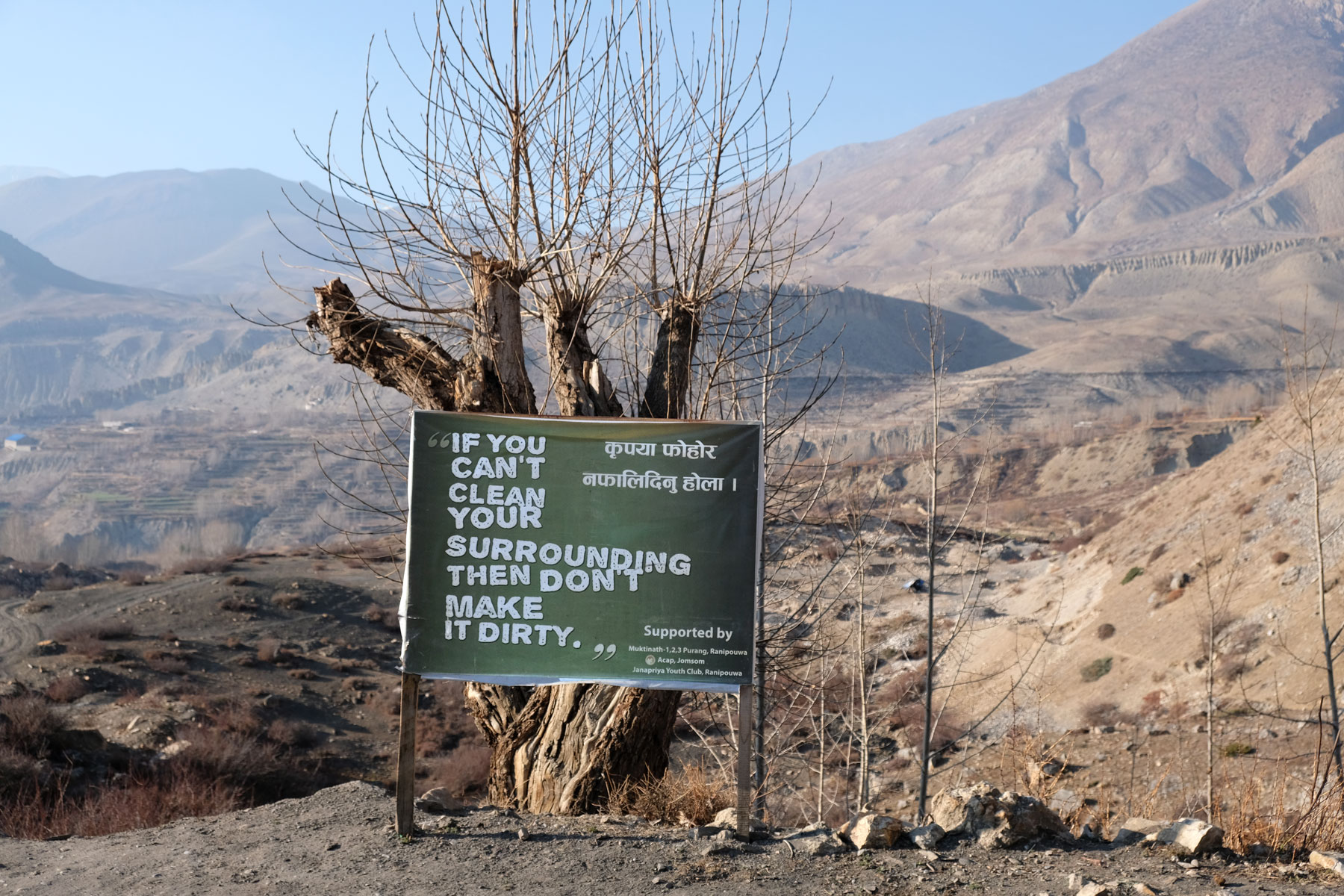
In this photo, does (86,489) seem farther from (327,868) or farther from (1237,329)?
(1237,329)

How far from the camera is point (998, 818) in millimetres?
5477

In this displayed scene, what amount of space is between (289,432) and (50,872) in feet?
402

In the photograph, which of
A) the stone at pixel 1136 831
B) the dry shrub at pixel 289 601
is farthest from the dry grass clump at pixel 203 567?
the stone at pixel 1136 831

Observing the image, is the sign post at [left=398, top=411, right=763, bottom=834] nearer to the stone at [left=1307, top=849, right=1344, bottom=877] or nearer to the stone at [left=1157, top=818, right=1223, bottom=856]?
the stone at [left=1157, top=818, right=1223, bottom=856]

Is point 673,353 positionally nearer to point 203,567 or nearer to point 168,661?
point 168,661

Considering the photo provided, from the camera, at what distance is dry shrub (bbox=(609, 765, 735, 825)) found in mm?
6324

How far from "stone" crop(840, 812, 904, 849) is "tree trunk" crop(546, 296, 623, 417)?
10.2 ft

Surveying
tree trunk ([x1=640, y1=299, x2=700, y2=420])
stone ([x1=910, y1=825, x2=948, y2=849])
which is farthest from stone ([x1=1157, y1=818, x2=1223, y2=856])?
tree trunk ([x1=640, y1=299, x2=700, y2=420])

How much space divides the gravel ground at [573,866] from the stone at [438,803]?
0.18 metres

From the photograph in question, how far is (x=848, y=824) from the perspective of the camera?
5.55 m

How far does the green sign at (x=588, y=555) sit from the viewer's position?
545 centimetres

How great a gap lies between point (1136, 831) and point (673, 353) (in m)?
4.13

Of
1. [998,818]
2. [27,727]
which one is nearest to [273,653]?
[27,727]

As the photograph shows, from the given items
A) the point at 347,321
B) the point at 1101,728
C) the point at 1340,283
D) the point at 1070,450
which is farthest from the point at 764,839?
the point at 1340,283
